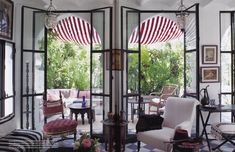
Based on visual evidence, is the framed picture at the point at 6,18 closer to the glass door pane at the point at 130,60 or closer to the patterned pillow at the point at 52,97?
the glass door pane at the point at 130,60

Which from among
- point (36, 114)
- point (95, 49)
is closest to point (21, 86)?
point (36, 114)

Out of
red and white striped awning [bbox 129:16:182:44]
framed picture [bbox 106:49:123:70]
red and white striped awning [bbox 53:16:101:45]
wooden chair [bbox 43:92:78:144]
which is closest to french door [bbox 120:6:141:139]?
framed picture [bbox 106:49:123:70]

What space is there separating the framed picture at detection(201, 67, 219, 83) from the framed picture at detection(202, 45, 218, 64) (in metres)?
0.16

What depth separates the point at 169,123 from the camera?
4.58 m

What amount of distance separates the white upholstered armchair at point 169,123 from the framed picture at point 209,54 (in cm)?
152

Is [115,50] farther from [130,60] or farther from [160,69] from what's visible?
[160,69]

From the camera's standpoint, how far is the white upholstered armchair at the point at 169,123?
3.99m

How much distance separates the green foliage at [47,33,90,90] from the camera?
10.3m

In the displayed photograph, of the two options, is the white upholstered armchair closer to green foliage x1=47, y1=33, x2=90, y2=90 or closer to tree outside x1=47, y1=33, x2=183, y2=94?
tree outside x1=47, y1=33, x2=183, y2=94

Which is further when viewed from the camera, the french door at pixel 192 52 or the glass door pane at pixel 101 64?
the glass door pane at pixel 101 64

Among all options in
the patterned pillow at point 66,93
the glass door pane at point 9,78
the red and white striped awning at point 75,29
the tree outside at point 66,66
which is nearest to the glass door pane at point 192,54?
the red and white striped awning at point 75,29

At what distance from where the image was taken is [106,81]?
5.34 metres

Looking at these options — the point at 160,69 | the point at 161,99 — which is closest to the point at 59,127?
the point at 161,99

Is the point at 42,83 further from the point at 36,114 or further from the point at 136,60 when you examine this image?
the point at 136,60
